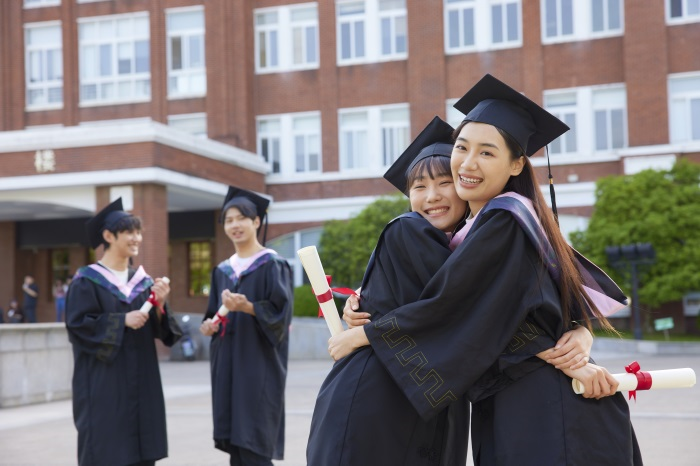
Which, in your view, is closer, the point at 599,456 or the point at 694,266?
the point at 599,456

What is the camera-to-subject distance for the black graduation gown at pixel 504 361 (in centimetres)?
295

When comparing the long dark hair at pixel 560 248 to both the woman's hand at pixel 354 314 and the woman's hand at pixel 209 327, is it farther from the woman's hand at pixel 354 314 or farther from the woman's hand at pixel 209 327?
the woman's hand at pixel 209 327

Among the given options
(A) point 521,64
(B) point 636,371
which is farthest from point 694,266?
(B) point 636,371

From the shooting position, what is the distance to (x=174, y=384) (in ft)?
48.8

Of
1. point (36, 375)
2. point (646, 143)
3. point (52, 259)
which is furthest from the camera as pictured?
point (52, 259)

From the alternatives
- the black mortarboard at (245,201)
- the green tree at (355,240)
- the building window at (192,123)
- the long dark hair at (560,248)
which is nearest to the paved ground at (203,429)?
the black mortarboard at (245,201)

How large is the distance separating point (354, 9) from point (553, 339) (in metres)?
24.9

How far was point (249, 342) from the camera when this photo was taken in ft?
20.9

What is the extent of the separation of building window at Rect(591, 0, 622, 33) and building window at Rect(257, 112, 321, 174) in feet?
27.8

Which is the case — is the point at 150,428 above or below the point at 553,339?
below

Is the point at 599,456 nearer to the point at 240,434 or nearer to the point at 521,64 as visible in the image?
the point at 240,434

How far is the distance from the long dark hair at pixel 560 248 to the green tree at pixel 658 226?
58.8ft

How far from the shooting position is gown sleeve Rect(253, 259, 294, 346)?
247 inches

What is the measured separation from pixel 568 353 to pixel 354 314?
0.81 meters
